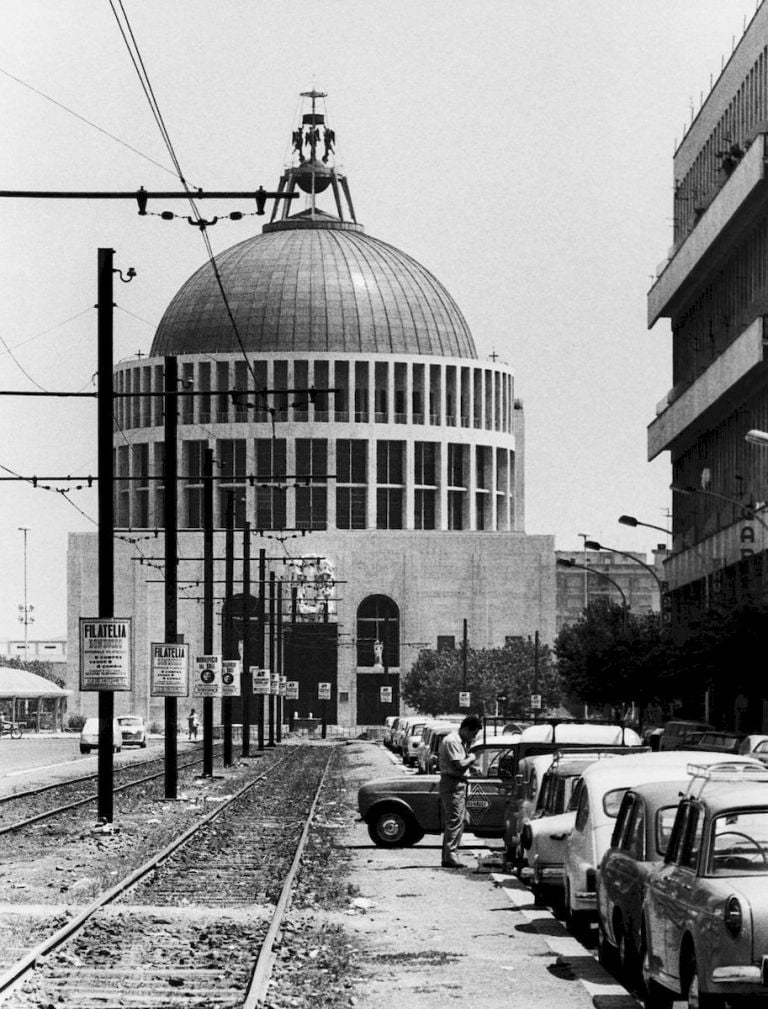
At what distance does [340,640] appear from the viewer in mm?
188875

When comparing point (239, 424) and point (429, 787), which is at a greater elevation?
point (239, 424)

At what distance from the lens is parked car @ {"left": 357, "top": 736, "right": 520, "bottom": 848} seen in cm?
3306

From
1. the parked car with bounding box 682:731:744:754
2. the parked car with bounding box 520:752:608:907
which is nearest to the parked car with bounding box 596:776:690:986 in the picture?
the parked car with bounding box 520:752:608:907

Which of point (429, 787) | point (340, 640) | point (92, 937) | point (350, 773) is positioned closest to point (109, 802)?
point (429, 787)

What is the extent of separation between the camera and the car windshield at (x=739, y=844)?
14.3 m

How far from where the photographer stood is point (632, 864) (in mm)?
16938

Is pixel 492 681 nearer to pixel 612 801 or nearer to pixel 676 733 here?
pixel 676 733

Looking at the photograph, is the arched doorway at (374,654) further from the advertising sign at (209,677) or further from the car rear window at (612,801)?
the car rear window at (612,801)

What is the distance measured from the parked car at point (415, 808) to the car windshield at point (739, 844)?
1844 centimetres

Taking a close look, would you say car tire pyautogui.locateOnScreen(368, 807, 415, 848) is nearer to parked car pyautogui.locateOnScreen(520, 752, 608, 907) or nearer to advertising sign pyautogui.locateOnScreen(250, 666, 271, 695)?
parked car pyautogui.locateOnScreen(520, 752, 608, 907)

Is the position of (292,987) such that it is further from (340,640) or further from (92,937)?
(340,640)

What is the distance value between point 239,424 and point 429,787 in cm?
16642

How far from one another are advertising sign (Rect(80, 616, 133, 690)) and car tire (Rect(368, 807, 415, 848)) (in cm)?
464

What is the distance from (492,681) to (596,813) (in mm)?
134172
